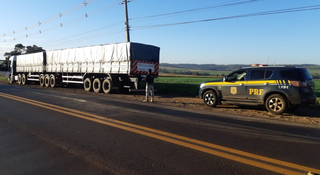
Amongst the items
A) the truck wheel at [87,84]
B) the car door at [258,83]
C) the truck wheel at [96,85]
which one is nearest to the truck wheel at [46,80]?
the truck wheel at [87,84]

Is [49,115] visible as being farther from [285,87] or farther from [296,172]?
[285,87]

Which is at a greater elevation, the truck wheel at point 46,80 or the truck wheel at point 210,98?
the truck wheel at point 46,80

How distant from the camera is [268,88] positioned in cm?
886

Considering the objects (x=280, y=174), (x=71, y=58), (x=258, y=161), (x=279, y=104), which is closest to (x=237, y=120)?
(x=279, y=104)

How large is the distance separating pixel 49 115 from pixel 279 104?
27.0 feet

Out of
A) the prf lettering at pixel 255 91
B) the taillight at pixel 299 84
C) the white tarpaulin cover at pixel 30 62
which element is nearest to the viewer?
the taillight at pixel 299 84

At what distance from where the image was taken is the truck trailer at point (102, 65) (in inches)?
587

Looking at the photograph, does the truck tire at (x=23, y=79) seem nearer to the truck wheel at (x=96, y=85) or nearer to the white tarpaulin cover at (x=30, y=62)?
the white tarpaulin cover at (x=30, y=62)

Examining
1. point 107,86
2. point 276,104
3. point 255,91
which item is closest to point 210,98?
point 255,91

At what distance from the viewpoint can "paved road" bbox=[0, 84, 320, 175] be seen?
12.7ft

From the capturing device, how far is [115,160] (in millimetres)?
4168

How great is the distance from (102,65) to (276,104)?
11358mm

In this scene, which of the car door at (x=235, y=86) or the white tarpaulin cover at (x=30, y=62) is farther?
the white tarpaulin cover at (x=30, y=62)

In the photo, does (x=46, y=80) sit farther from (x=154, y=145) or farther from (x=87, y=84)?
(x=154, y=145)
